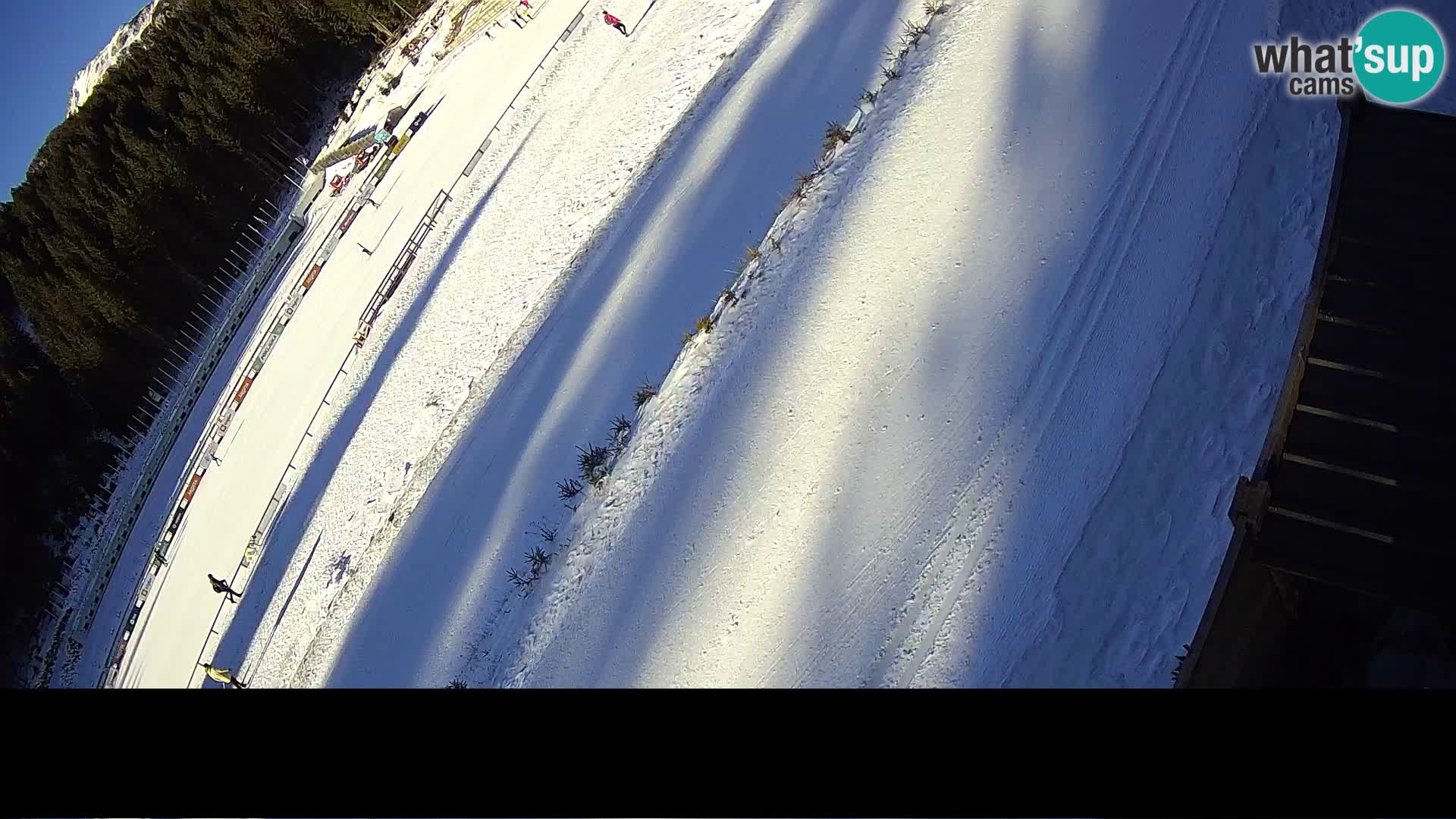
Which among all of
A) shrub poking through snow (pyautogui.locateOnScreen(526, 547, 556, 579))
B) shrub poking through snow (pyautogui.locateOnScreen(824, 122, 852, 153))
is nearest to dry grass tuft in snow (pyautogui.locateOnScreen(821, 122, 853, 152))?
shrub poking through snow (pyautogui.locateOnScreen(824, 122, 852, 153))

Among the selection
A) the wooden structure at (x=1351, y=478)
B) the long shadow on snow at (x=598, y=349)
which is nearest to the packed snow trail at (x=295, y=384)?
the long shadow on snow at (x=598, y=349)

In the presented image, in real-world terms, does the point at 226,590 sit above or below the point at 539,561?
below

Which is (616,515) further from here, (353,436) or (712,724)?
(353,436)

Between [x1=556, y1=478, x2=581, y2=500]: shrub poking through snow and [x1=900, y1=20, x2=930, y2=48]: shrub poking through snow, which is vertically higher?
[x1=900, y1=20, x2=930, y2=48]: shrub poking through snow

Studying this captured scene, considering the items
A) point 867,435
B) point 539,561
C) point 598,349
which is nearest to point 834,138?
point 598,349

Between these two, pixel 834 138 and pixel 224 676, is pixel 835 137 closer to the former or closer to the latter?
pixel 834 138

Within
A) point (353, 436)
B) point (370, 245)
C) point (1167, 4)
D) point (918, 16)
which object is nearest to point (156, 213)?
point (370, 245)

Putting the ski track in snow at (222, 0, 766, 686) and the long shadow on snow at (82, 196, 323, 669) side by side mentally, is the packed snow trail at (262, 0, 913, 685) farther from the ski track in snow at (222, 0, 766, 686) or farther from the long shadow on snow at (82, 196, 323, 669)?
the long shadow on snow at (82, 196, 323, 669)
